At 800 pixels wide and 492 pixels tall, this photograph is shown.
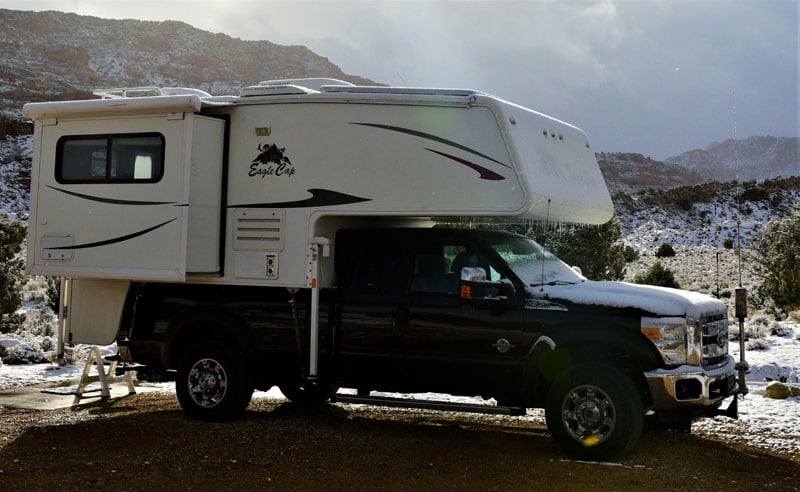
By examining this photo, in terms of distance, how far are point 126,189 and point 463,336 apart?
402cm

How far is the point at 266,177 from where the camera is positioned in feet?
30.3

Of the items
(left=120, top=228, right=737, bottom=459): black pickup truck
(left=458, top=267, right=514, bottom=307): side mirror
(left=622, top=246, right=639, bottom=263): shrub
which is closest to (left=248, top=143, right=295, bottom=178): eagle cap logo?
(left=120, top=228, right=737, bottom=459): black pickup truck

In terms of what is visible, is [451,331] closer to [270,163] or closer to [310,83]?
[270,163]

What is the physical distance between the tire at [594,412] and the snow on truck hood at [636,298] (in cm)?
59

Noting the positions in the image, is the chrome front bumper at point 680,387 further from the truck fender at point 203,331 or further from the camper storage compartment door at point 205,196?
the camper storage compartment door at point 205,196

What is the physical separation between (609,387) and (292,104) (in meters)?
4.26

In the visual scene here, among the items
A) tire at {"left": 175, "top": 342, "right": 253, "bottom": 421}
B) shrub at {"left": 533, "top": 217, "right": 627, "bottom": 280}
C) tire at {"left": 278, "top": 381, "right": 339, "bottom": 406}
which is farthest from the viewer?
shrub at {"left": 533, "top": 217, "right": 627, "bottom": 280}

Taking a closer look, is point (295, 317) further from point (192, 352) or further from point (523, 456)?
point (523, 456)

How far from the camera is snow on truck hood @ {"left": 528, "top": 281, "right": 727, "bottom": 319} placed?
7637mm

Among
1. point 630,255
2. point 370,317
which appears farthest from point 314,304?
point 630,255

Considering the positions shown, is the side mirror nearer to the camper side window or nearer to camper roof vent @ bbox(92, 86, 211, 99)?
the camper side window

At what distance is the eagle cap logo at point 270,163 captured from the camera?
917 cm

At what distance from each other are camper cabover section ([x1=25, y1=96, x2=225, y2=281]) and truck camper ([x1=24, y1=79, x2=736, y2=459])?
22mm

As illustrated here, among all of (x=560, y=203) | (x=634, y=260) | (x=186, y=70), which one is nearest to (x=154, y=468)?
(x=560, y=203)
